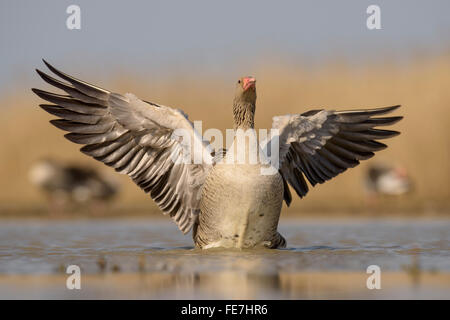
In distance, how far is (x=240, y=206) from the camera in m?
8.99

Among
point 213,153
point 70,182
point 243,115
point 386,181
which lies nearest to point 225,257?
point 213,153

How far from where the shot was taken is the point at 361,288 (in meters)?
6.56

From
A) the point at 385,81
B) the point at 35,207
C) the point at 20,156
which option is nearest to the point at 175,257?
the point at 35,207

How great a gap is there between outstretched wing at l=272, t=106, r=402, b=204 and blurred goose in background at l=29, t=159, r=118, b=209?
12192mm

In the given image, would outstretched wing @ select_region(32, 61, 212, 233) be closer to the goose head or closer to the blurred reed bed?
the goose head

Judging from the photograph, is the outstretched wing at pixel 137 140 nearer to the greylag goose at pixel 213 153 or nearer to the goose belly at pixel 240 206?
the greylag goose at pixel 213 153

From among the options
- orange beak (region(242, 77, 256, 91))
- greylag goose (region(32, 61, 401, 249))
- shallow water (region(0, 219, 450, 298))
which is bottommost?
shallow water (region(0, 219, 450, 298))

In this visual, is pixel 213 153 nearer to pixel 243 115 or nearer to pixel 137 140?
pixel 243 115

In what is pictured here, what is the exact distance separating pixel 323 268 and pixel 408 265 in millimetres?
947

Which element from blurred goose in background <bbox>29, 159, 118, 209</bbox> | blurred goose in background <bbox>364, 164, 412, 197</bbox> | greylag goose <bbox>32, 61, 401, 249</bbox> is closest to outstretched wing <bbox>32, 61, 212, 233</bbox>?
greylag goose <bbox>32, 61, 401, 249</bbox>

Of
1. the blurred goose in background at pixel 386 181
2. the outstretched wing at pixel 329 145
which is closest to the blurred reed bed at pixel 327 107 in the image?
the blurred goose in background at pixel 386 181

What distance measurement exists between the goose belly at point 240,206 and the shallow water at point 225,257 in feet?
0.70

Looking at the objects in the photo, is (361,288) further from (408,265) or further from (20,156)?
(20,156)

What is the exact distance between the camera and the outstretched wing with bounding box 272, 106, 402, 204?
10023mm
